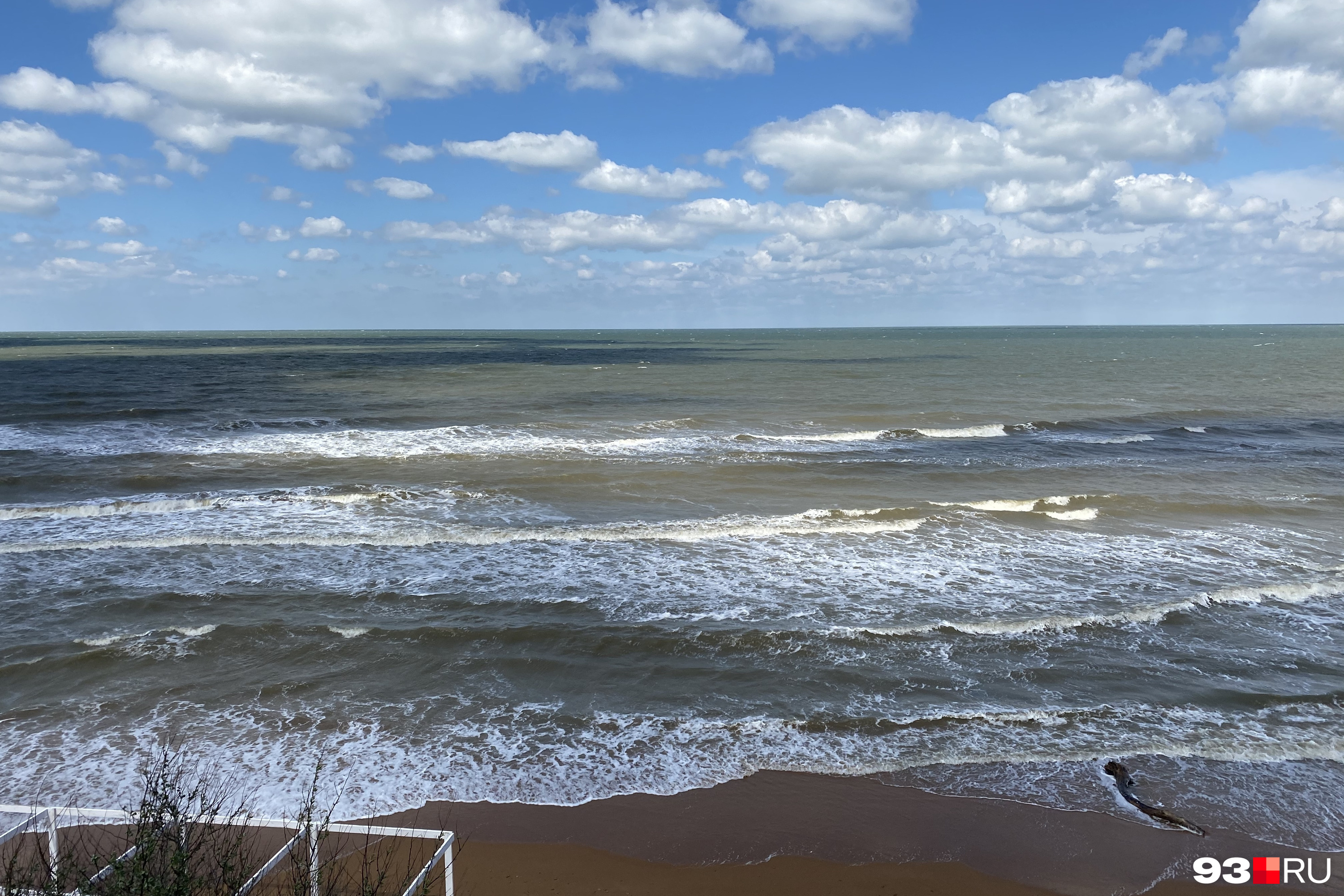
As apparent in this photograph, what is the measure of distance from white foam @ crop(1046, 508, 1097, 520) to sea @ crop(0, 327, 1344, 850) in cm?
10

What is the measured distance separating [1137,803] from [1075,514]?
485 inches

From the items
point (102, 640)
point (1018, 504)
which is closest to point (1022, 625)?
point (1018, 504)

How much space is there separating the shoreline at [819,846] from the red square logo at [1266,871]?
89 mm

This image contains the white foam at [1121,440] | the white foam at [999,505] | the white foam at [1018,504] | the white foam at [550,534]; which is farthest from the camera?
the white foam at [1121,440]

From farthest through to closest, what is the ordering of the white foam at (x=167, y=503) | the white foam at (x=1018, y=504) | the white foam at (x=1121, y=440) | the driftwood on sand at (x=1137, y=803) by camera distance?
the white foam at (x=1121, y=440), the white foam at (x=1018, y=504), the white foam at (x=167, y=503), the driftwood on sand at (x=1137, y=803)

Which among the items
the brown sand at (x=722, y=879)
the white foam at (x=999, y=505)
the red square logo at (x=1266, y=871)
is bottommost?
the red square logo at (x=1266, y=871)

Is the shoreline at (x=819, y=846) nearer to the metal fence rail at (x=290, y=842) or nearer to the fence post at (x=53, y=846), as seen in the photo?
the metal fence rail at (x=290, y=842)

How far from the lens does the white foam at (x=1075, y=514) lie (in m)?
18.4

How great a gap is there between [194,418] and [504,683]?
101 ft

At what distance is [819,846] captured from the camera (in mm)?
7051

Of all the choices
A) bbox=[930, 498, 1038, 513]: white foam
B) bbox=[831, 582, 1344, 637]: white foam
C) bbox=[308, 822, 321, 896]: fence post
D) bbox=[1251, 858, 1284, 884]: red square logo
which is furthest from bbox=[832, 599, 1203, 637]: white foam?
bbox=[308, 822, 321, 896]: fence post

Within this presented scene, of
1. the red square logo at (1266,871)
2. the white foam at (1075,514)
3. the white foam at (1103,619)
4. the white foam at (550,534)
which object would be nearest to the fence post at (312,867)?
the red square logo at (1266,871)

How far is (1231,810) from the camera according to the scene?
747cm

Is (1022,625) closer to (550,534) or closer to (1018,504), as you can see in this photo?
(1018,504)
